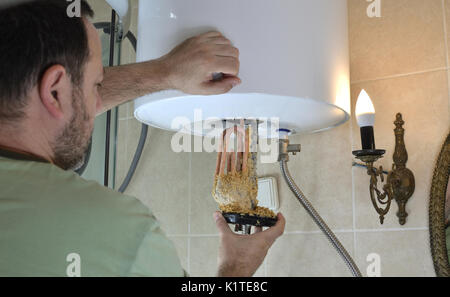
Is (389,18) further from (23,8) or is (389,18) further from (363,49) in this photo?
(23,8)

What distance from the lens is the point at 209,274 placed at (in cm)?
147

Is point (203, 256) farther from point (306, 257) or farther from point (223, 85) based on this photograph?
point (223, 85)

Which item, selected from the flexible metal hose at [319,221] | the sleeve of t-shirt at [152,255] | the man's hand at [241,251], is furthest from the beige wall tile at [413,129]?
Result: the sleeve of t-shirt at [152,255]

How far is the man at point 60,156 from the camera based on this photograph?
0.62 m

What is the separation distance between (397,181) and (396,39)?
358mm

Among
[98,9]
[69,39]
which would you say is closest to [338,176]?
[69,39]

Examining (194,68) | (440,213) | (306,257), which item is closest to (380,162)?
(440,213)

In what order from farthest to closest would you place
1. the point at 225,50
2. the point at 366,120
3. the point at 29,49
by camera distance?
the point at 366,120 → the point at 225,50 → the point at 29,49

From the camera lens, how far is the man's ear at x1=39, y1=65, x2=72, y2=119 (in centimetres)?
74

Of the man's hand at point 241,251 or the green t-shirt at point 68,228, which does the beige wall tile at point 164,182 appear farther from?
the green t-shirt at point 68,228

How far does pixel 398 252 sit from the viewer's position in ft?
4.02

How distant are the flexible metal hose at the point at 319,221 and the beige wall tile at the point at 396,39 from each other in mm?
304

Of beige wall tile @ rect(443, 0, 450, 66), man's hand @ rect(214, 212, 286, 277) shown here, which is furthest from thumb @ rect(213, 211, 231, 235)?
beige wall tile @ rect(443, 0, 450, 66)

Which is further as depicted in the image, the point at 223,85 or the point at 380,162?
the point at 380,162
